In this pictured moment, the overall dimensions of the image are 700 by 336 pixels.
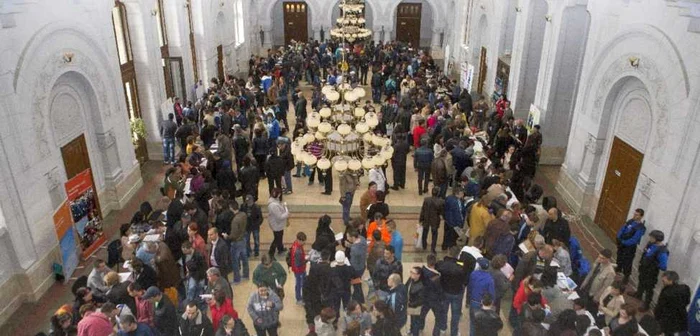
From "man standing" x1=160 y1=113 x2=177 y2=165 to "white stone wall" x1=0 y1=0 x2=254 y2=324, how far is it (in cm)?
82

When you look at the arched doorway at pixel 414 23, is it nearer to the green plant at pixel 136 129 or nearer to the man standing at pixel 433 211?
the green plant at pixel 136 129

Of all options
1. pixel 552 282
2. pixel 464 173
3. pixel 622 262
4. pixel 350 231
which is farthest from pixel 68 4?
pixel 622 262

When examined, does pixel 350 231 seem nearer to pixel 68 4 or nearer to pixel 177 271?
pixel 177 271

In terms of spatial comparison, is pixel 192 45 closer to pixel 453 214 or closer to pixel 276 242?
pixel 276 242

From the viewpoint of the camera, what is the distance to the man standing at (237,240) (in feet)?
27.6

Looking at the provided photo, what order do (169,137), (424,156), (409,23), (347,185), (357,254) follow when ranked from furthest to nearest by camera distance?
(409,23), (169,137), (424,156), (347,185), (357,254)

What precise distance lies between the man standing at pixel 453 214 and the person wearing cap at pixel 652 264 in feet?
9.68

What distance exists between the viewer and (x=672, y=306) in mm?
7066

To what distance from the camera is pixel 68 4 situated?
31.3 feet

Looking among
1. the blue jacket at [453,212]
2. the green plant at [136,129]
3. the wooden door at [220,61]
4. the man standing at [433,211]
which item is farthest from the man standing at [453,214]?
the wooden door at [220,61]

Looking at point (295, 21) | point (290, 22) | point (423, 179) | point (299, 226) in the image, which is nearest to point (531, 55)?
point (423, 179)

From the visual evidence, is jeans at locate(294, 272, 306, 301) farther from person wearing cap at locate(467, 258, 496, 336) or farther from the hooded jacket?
person wearing cap at locate(467, 258, 496, 336)

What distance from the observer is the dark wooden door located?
30078 millimetres

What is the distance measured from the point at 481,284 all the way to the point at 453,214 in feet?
8.38
